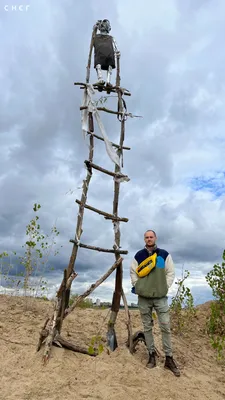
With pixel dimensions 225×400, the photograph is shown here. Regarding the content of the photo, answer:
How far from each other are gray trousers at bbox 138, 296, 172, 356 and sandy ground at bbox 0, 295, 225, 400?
334 millimetres

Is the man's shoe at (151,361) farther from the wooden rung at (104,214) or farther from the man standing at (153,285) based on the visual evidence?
the wooden rung at (104,214)

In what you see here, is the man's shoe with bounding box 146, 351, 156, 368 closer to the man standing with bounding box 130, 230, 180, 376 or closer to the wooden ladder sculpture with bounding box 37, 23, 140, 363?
the man standing with bounding box 130, 230, 180, 376

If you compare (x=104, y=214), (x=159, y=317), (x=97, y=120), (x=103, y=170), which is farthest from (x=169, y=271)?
(x=97, y=120)

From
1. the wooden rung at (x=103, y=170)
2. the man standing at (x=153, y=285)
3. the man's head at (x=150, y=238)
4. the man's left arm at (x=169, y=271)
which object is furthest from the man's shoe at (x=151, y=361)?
the wooden rung at (x=103, y=170)

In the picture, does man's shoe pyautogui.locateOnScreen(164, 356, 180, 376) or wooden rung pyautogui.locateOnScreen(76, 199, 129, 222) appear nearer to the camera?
man's shoe pyautogui.locateOnScreen(164, 356, 180, 376)

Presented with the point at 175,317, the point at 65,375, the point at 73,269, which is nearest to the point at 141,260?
the point at 73,269

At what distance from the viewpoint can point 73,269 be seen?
564cm

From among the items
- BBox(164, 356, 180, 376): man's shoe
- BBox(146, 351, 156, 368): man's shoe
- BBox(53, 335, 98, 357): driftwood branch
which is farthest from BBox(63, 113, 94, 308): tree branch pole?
BBox(164, 356, 180, 376): man's shoe

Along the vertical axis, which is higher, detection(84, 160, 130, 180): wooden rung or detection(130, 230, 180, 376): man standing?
detection(84, 160, 130, 180): wooden rung

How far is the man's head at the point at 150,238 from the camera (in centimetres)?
564

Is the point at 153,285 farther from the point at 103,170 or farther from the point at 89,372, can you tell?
the point at 103,170

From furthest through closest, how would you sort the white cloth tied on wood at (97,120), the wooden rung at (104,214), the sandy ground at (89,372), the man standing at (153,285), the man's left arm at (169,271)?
the white cloth tied on wood at (97,120) < the wooden rung at (104,214) < the man's left arm at (169,271) < the man standing at (153,285) < the sandy ground at (89,372)

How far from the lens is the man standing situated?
548cm

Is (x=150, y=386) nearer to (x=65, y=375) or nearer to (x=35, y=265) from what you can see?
(x=65, y=375)
